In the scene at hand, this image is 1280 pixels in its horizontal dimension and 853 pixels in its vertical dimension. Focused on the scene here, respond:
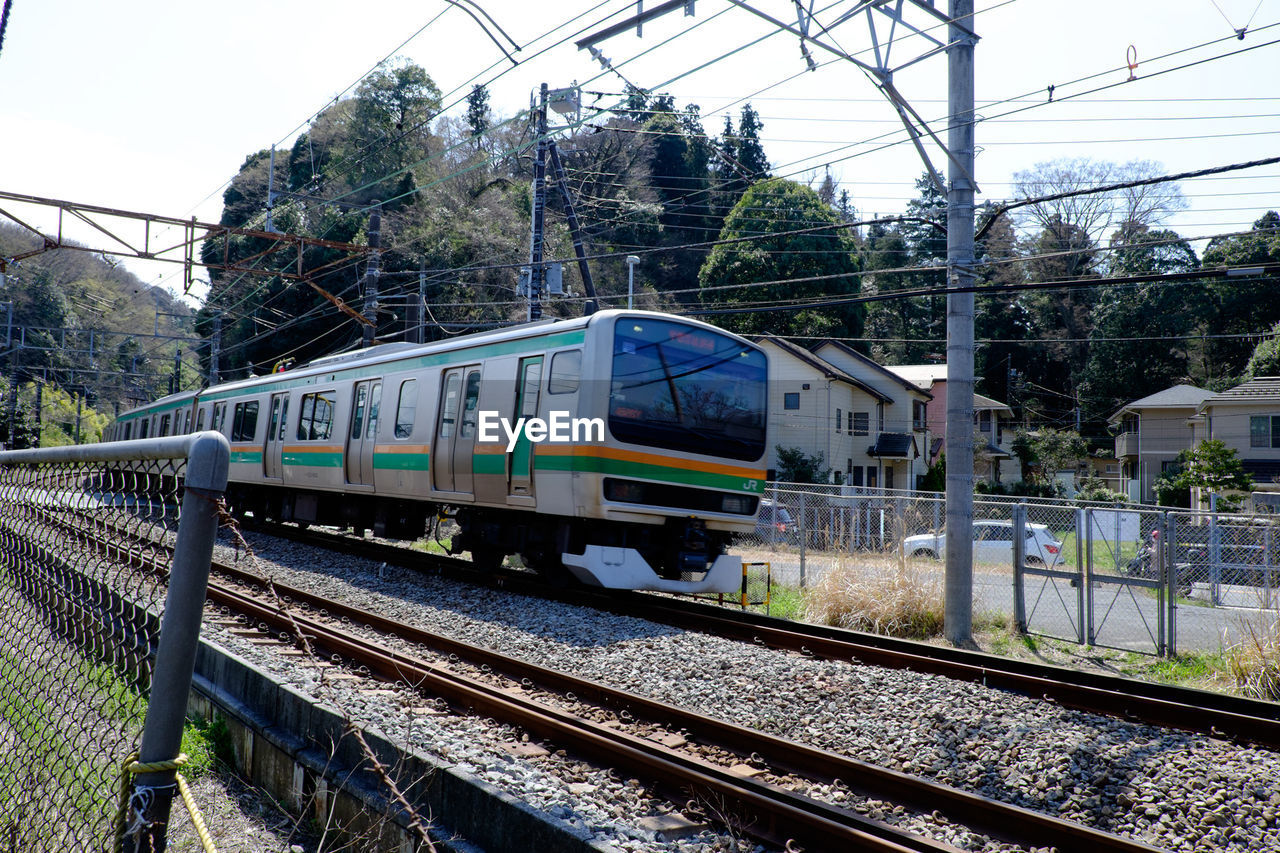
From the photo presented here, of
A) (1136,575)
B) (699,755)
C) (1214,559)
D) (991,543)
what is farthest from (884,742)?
(991,543)

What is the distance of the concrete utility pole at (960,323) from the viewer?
10.1 metres

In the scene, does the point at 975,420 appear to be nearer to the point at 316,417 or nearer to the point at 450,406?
the point at 316,417

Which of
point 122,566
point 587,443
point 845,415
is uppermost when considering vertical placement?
point 845,415

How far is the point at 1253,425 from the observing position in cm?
3027

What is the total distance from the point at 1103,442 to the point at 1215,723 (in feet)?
162

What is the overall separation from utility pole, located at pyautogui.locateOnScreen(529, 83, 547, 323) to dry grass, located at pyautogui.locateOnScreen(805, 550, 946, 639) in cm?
926

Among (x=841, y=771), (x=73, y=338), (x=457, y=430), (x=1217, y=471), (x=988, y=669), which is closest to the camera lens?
(x=841, y=771)

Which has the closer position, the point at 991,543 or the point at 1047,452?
the point at 991,543

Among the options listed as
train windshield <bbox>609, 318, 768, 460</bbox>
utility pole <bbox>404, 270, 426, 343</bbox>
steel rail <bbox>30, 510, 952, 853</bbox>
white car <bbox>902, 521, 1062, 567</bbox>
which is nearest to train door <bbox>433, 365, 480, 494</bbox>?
train windshield <bbox>609, 318, 768, 460</bbox>

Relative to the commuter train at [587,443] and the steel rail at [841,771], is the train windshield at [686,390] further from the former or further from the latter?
the steel rail at [841,771]

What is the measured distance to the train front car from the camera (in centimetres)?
966

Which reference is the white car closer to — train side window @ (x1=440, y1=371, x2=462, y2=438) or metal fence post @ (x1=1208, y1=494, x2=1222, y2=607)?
metal fence post @ (x1=1208, y1=494, x2=1222, y2=607)

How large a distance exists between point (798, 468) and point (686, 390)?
2330 cm

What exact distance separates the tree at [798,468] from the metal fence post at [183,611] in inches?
1239
